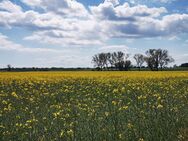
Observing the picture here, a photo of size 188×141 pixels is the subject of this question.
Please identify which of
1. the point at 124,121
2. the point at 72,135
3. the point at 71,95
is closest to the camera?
the point at 72,135

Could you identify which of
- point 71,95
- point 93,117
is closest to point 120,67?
point 71,95

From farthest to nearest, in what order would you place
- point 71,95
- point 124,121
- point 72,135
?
point 71,95, point 124,121, point 72,135

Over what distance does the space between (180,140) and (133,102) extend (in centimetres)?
592

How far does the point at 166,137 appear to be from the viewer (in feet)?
27.6

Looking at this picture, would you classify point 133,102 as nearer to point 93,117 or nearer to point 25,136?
point 93,117

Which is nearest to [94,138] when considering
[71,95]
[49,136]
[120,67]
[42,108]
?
[49,136]

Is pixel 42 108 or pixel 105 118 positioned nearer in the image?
pixel 105 118

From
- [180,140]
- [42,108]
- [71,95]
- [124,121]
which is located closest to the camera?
[180,140]

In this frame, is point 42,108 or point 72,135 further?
point 42,108

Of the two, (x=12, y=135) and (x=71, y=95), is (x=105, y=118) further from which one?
(x=71, y=95)

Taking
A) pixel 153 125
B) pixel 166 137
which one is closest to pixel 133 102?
pixel 153 125

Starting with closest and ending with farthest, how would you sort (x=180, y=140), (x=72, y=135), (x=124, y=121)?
(x=180, y=140)
(x=72, y=135)
(x=124, y=121)

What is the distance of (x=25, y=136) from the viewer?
8836mm

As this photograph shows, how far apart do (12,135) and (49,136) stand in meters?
0.88
